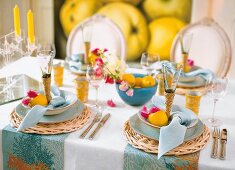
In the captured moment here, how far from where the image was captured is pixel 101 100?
156 cm

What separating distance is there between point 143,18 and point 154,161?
6.56ft

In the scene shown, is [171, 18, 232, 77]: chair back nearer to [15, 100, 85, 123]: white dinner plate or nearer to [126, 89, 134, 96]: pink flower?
[126, 89, 134, 96]: pink flower

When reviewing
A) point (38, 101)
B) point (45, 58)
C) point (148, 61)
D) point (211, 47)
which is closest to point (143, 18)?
point (211, 47)

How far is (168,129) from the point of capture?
1.15 metres

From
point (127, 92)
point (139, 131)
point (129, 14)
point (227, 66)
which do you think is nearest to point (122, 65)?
Answer: point (127, 92)

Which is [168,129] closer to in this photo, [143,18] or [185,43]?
[185,43]

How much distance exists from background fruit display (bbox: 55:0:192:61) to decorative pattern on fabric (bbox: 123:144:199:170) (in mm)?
1885

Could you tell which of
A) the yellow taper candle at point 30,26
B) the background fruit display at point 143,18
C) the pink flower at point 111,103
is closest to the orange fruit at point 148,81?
the pink flower at point 111,103

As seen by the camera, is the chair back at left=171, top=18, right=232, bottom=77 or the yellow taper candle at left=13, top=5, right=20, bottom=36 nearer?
the yellow taper candle at left=13, top=5, right=20, bottom=36

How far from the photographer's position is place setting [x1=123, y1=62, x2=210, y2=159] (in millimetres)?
1131

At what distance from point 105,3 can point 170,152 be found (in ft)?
6.99

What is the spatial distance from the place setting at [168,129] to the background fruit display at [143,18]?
1.69m

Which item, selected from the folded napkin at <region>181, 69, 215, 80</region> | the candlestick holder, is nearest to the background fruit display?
the folded napkin at <region>181, 69, 215, 80</region>

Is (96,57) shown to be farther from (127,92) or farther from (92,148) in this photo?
(92,148)
